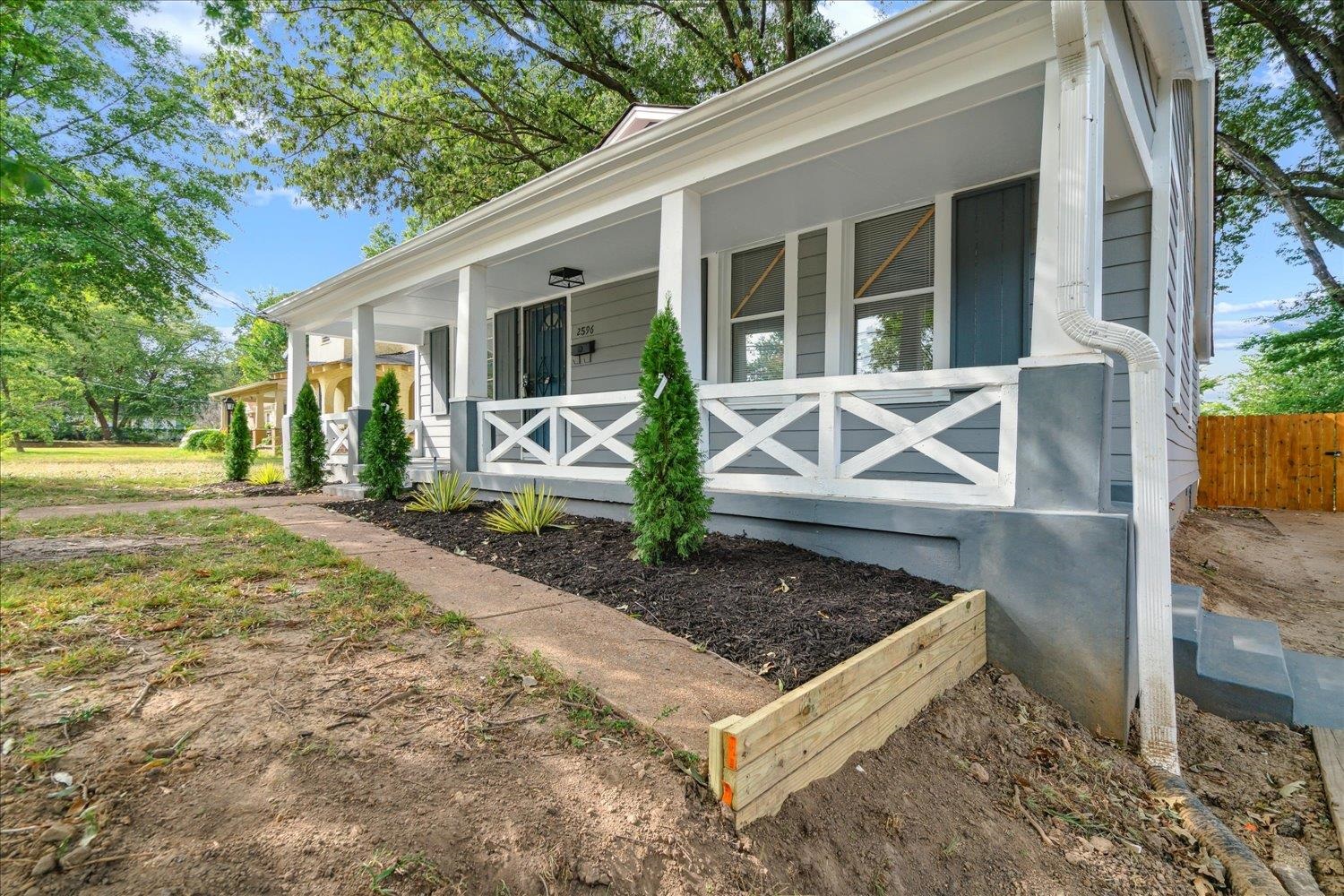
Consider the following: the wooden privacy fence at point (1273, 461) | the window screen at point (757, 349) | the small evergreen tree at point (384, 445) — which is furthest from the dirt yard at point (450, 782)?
the wooden privacy fence at point (1273, 461)

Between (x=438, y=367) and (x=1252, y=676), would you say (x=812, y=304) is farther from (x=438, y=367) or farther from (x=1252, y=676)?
(x=438, y=367)

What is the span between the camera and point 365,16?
31.6 ft

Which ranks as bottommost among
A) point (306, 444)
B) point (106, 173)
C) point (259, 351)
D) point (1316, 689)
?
point (1316, 689)

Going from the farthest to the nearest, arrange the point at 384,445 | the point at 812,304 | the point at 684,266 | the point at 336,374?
the point at 336,374 → the point at 384,445 → the point at 812,304 → the point at 684,266

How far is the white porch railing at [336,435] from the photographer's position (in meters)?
8.60

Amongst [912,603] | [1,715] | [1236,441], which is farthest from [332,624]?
[1236,441]

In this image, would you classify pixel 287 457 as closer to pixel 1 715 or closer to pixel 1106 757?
pixel 1 715

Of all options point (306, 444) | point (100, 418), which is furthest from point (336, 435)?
point (100, 418)

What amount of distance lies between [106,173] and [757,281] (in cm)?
933

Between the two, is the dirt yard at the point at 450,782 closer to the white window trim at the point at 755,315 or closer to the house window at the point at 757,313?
the white window trim at the point at 755,315

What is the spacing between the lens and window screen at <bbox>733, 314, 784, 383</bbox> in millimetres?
5660

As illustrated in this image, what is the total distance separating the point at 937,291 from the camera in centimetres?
452

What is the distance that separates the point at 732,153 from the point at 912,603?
9.68 ft

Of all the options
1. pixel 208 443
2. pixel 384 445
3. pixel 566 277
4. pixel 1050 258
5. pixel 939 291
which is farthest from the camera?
pixel 208 443
